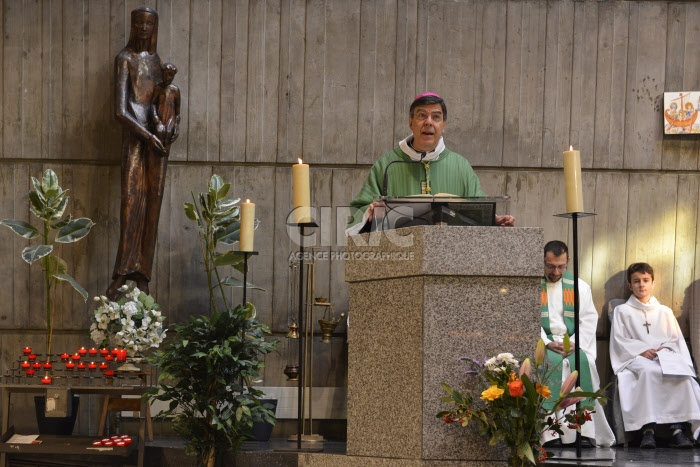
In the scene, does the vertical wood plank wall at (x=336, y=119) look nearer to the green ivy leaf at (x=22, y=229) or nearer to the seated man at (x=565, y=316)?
the seated man at (x=565, y=316)

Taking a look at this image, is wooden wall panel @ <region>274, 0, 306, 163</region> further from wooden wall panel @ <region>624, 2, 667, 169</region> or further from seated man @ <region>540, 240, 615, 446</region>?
wooden wall panel @ <region>624, 2, 667, 169</region>

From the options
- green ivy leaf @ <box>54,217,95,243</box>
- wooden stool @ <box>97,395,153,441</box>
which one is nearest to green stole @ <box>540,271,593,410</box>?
wooden stool @ <box>97,395,153,441</box>

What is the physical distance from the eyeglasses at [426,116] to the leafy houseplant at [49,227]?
7.06 ft

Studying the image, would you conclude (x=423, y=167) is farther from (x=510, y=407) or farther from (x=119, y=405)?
(x=119, y=405)

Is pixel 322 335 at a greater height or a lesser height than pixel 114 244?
lesser

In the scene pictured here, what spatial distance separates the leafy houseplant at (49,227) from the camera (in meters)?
5.34

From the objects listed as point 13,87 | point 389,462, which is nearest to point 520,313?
point 389,462

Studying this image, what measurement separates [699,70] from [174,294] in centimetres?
378

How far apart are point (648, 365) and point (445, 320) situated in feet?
8.99

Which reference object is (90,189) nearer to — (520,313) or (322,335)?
(322,335)

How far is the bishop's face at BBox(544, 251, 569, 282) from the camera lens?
565 centimetres

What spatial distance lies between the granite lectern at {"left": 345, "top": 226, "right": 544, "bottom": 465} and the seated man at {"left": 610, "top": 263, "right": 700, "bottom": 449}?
2455mm

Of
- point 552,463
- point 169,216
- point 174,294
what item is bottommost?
point 552,463

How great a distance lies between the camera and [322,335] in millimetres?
5875
